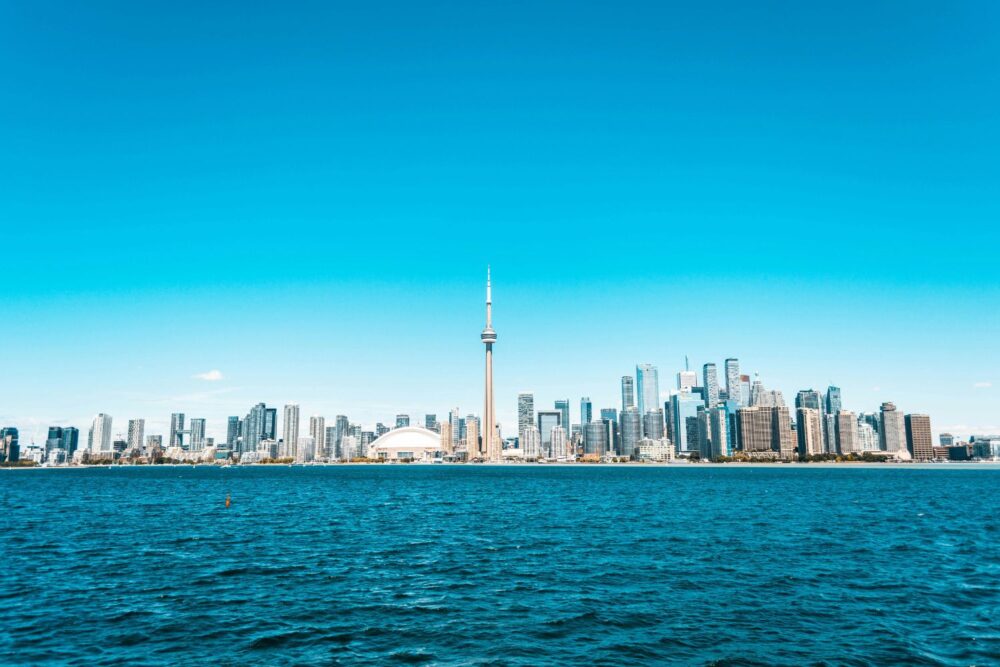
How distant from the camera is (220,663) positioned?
2553 cm

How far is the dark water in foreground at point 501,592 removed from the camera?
27.5 metres

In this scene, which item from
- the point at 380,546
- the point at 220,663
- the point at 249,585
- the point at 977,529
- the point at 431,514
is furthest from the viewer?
the point at 431,514

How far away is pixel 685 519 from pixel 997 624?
147ft

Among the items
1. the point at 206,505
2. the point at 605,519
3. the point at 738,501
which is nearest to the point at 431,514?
the point at 605,519

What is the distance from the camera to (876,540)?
5850 cm

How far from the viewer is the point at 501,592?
37281 millimetres

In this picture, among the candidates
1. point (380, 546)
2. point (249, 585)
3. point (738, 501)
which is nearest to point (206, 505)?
point (380, 546)

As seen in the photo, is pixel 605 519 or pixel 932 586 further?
pixel 605 519

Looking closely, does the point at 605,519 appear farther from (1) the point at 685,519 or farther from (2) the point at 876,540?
(2) the point at 876,540

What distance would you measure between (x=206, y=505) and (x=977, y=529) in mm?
97272

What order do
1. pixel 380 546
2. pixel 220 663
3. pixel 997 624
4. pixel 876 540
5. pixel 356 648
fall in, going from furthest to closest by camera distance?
pixel 876 540 < pixel 380 546 < pixel 997 624 < pixel 356 648 < pixel 220 663

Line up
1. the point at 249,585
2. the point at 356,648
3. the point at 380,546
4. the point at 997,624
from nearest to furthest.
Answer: the point at 356,648
the point at 997,624
the point at 249,585
the point at 380,546

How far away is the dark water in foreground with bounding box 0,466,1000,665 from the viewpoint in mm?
27516

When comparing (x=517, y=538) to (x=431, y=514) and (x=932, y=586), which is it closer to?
(x=431, y=514)
